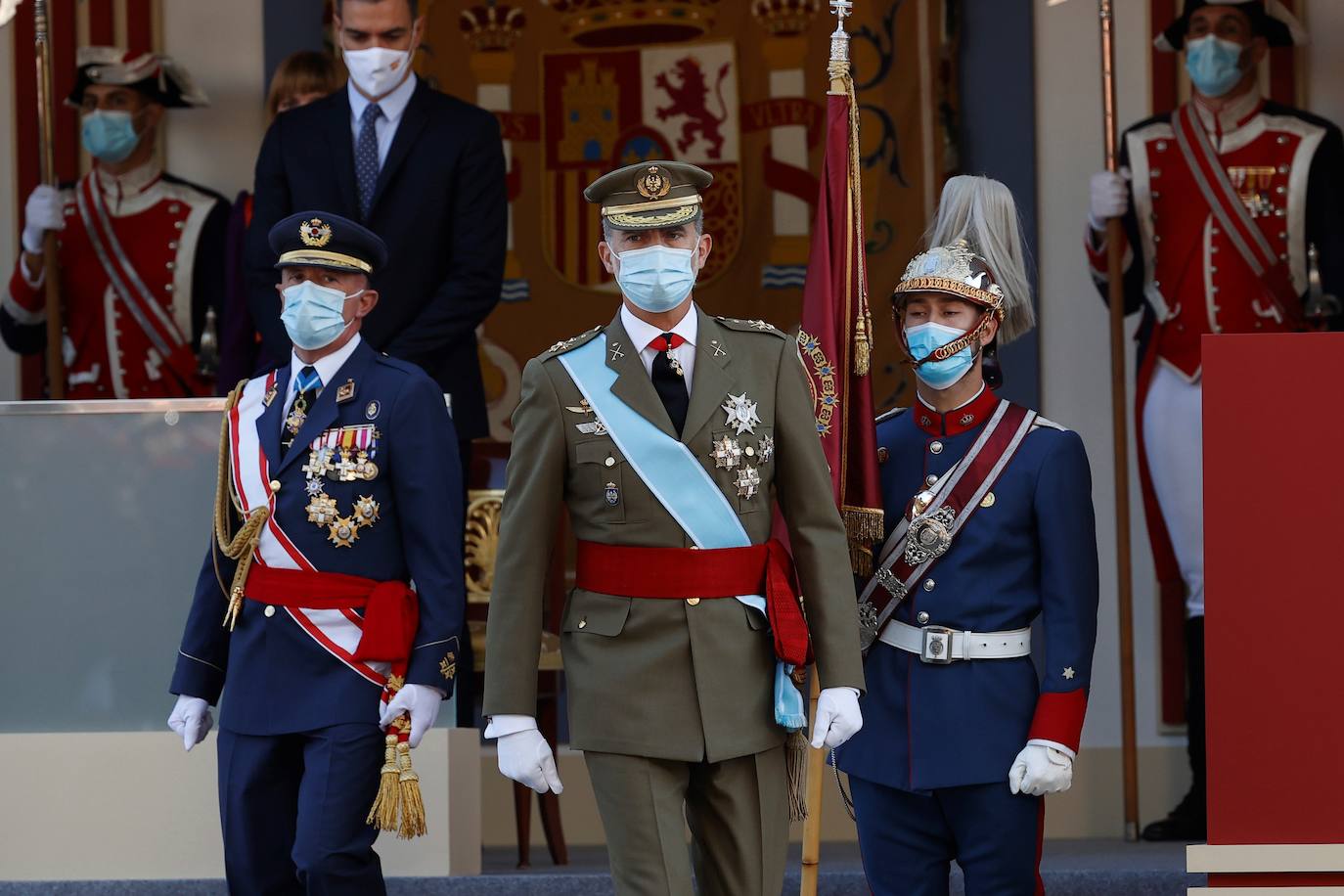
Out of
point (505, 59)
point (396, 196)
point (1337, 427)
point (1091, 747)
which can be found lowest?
point (1091, 747)

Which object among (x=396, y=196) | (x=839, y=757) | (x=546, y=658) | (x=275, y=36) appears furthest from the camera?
(x=275, y=36)

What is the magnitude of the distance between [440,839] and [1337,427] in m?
2.56

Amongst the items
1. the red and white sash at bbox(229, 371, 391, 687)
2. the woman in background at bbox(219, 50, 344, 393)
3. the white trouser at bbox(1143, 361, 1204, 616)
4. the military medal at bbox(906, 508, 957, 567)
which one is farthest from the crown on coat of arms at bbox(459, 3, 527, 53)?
the military medal at bbox(906, 508, 957, 567)

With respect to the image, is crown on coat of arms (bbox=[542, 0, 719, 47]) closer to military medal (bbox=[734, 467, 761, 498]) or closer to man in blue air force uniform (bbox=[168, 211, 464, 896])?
man in blue air force uniform (bbox=[168, 211, 464, 896])

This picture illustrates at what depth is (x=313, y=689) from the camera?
5.07 meters

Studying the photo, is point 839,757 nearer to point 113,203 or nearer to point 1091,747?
point 1091,747

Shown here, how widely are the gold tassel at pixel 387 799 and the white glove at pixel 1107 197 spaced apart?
3.27 meters

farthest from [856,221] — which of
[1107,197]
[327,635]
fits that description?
[1107,197]


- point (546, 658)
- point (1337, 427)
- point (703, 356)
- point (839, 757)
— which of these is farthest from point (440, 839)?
point (1337, 427)

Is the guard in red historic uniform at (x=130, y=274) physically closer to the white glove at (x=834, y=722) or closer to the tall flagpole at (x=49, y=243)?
the tall flagpole at (x=49, y=243)

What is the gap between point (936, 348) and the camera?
4.93 m

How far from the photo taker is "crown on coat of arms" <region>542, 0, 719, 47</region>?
26.9ft

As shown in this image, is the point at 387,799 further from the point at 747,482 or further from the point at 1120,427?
the point at 1120,427

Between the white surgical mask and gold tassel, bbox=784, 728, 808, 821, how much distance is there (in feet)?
9.35
